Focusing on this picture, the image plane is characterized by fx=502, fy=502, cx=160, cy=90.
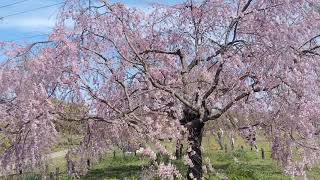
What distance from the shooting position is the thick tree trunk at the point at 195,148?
11.1 meters

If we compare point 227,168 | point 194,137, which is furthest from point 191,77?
point 227,168

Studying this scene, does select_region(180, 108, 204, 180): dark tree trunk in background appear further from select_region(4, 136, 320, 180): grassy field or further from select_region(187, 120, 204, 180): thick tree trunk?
select_region(4, 136, 320, 180): grassy field

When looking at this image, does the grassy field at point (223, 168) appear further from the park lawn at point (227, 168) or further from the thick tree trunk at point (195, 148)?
the thick tree trunk at point (195, 148)

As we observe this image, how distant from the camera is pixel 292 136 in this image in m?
11.0

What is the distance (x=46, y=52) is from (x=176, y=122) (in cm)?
316

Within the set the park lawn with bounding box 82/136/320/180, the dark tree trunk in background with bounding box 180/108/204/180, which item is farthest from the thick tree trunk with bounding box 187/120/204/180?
the park lawn with bounding box 82/136/320/180

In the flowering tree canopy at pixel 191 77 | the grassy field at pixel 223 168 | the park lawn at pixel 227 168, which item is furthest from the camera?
the park lawn at pixel 227 168

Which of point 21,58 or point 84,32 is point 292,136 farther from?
point 21,58

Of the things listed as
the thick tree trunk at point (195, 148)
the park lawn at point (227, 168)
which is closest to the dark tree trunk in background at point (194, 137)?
the thick tree trunk at point (195, 148)

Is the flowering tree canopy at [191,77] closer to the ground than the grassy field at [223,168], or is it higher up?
higher up

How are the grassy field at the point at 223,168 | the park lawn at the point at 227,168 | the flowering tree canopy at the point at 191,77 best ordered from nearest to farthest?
1. the flowering tree canopy at the point at 191,77
2. the grassy field at the point at 223,168
3. the park lawn at the point at 227,168

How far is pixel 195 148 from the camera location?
11.4 metres

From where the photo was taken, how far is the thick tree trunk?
11.1m

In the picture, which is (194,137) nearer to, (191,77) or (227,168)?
(191,77)
